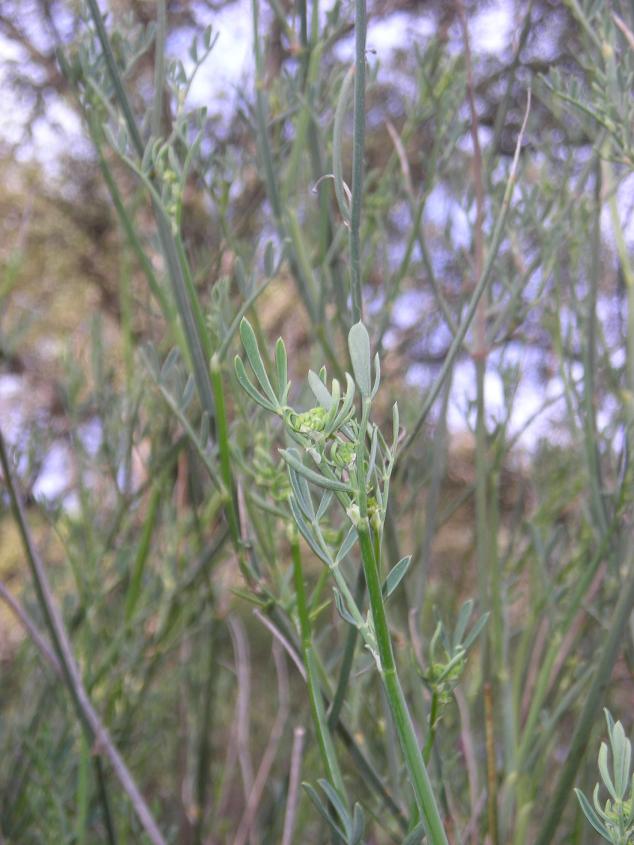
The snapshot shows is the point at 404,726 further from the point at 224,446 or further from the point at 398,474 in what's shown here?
the point at 398,474

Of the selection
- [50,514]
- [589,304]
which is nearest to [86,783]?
[50,514]

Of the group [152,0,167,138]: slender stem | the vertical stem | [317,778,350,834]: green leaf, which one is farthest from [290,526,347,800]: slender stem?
[152,0,167,138]: slender stem

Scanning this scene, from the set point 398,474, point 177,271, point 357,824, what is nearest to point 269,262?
point 177,271

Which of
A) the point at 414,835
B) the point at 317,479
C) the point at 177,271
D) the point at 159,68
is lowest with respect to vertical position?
the point at 414,835

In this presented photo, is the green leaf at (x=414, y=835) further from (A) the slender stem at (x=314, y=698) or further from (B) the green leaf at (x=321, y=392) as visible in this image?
(B) the green leaf at (x=321, y=392)

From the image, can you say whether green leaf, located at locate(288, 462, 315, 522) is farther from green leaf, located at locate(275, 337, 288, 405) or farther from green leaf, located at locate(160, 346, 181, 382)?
green leaf, located at locate(160, 346, 181, 382)

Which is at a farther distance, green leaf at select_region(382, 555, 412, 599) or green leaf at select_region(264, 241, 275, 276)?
green leaf at select_region(264, 241, 275, 276)

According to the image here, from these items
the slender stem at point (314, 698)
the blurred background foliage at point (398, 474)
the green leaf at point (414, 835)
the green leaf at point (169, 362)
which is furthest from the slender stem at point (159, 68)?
the green leaf at point (414, 835)

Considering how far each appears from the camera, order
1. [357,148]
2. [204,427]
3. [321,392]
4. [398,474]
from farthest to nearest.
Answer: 1. [398,474]
2. [204,427]
3. [357,148]
4. [321,392]

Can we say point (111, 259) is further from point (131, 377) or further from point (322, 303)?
point (322, 303)
